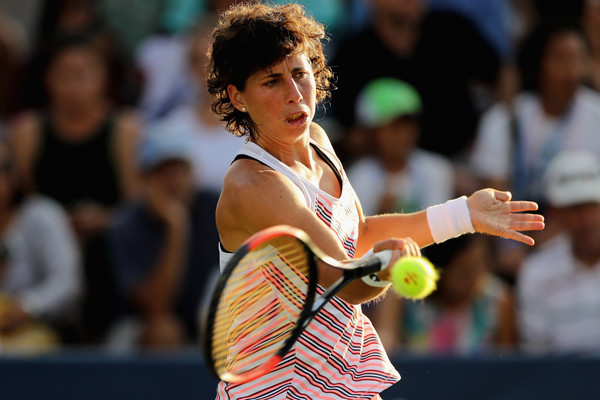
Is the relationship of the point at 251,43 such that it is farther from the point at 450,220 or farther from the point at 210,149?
the point at 210,149

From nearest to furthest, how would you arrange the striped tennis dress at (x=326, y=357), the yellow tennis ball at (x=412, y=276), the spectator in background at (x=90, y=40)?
the yellow tennis ball at (x=412, y=276)
the striped tennis dress at (x=326, y=357)
the spectator in background at (x=90, y=40)

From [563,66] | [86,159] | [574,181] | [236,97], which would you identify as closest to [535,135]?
[563,66]

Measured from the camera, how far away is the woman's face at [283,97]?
3221mm

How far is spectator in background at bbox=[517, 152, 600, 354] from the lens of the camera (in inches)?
221

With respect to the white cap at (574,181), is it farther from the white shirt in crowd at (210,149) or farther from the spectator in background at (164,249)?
the spectator in background at (164,249)

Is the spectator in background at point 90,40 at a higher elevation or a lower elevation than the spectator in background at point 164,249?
higher

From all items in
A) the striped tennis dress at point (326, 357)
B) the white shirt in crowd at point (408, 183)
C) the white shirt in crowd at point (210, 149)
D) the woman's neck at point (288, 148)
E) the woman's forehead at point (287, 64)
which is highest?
the white shirt in crowd at point (210, 149)

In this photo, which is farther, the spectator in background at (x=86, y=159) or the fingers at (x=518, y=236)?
the spectator in background at (x=86, y=159)

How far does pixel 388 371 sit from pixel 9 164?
3.56m

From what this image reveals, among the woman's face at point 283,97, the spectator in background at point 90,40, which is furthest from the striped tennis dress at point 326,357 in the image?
the spectator in background at point 90,40

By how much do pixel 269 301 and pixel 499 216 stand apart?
87 cm

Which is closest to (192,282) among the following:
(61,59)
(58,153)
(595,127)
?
(58,153)

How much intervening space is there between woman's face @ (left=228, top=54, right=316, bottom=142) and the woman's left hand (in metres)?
0.68

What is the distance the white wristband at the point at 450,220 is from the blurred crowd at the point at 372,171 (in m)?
2.23
